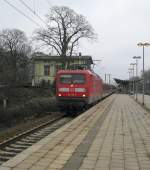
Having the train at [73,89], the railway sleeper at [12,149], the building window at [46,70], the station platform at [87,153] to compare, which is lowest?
the railway sleeper at [12,149]

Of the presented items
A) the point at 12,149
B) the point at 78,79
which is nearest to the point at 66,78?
the point at 78,79

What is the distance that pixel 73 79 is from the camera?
30.9m

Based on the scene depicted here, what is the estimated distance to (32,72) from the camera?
10069cm

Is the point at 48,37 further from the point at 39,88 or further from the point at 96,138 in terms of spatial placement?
the point at 96,138

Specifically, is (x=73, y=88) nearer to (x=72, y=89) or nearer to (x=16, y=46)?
(x=72, y=89)

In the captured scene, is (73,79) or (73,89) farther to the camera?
(73,79)

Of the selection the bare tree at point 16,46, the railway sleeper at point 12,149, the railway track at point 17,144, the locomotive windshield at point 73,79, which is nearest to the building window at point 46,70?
the bare tree at point 16,46

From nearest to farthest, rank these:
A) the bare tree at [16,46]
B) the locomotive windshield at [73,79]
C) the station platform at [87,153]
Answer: the station platform at [87,153] < the locomotive windshield at [73,79] < the bare tree at [16,46]

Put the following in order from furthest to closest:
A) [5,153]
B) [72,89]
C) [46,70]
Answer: [46,70] < [72,89] < [5,153]

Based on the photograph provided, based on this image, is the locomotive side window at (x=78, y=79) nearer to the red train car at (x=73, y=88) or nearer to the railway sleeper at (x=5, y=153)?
the red train car at (x=73, y=88)

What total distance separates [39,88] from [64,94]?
2332cm

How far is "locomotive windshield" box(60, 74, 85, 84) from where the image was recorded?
30766 millimetres

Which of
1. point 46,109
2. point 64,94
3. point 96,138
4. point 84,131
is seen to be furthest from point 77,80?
point 96,138

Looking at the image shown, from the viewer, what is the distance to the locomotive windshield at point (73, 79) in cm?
3077
